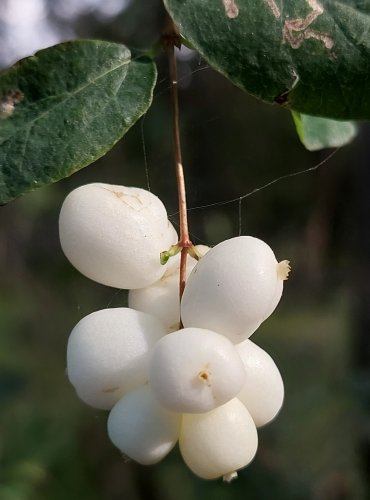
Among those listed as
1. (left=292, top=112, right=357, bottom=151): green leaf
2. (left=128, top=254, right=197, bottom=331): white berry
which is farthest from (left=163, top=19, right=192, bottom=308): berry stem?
(left=292, top=112, right=357, bottom=151): green leaf

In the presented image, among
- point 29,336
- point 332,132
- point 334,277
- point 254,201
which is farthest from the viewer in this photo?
point 254,201

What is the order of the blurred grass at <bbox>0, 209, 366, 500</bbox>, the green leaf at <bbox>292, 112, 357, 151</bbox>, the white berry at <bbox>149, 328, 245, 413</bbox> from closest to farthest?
the white berry at <bbox>149, 328, 245, 413</bbox>
the green leaf at <bbox>292, 112, 357, 151</bbox>
the blurred grass at <bbox>0, 209, 366, 500</bbox>

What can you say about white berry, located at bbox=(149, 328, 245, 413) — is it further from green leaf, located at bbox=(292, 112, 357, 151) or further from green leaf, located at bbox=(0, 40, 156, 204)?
green leaf, located at bbox=(292, 112, 357, 151)

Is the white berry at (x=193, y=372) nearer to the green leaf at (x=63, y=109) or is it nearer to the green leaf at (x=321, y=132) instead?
the green leaf at (x=63, y=109)

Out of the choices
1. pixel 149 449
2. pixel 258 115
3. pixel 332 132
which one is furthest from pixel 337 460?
pixel 258 115

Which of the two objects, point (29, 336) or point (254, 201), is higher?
point (29, 336)

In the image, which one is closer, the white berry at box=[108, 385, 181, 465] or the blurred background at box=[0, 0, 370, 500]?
the white berry at box=[108, 385, 181, 465]

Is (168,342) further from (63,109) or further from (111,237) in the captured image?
(63,109)

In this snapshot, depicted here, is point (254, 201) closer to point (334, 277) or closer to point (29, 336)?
point (334, 277)
